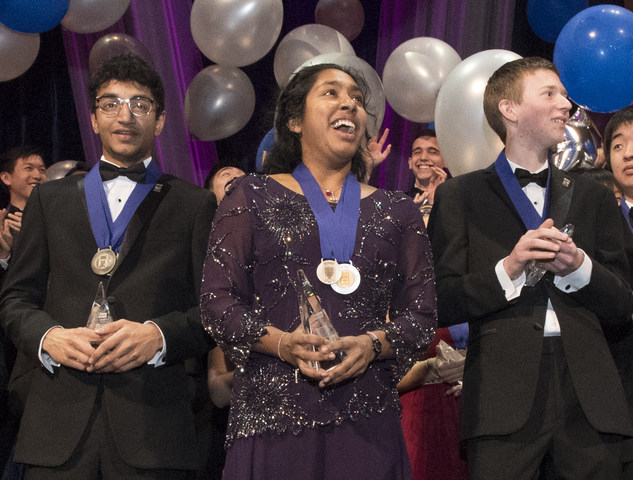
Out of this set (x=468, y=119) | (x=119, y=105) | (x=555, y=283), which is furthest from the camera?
(x=468, y=119)

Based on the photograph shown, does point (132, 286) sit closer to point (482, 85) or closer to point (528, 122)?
point (528, 122)

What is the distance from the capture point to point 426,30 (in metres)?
6.13

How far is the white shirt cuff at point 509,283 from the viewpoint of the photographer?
2701mm

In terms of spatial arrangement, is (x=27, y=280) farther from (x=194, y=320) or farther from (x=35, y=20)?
(x=35, y=20)

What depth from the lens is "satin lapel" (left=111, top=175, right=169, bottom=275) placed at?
274 cm

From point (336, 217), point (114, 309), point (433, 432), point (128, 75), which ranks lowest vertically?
point (433, 432)

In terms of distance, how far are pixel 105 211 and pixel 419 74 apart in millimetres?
2963

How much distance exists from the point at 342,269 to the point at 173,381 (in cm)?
70

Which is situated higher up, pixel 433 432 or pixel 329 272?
pixel 329 272

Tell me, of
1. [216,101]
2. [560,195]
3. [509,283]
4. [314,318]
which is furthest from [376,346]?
[216,101]

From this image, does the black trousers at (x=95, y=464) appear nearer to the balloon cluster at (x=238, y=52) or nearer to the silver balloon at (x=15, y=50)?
the balloon cluster at (x=238, y=52)

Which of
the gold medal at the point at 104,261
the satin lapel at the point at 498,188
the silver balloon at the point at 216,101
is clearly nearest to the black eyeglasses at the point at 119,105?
the gold medal at the point at 104,261

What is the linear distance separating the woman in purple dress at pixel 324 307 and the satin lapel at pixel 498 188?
41 centimetres

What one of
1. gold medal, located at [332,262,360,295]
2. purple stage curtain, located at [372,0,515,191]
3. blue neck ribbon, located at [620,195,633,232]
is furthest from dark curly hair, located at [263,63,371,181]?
purple stage curtain, located at [372,0,515,191]
